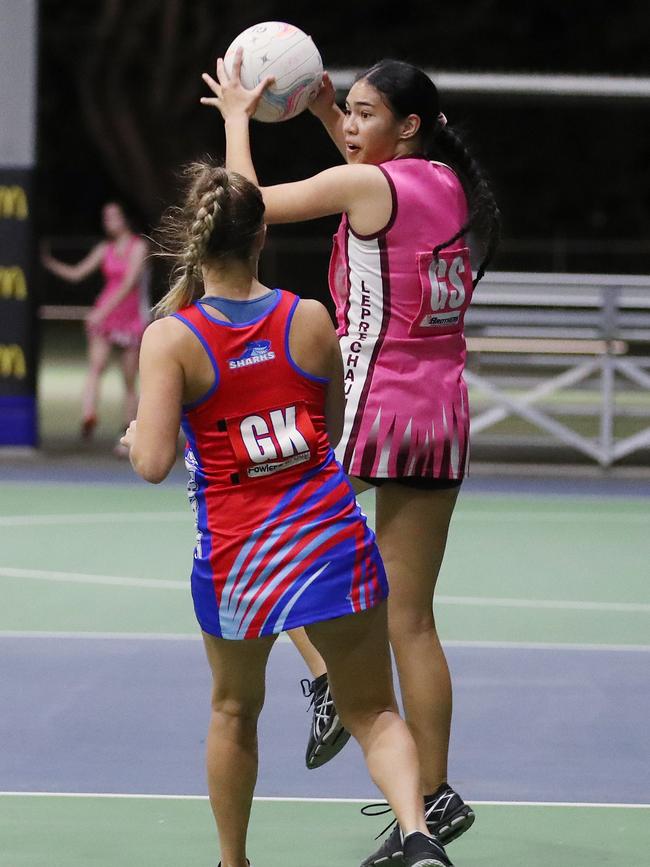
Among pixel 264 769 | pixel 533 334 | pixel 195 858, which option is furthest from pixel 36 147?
pixel 195 858

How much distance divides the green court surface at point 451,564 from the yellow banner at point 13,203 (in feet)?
7.86

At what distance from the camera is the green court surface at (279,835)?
5.47 meters

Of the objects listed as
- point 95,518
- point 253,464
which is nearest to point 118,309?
point 95,518

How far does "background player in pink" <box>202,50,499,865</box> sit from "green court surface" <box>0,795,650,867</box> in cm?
30

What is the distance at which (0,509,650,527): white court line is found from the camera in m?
12.5

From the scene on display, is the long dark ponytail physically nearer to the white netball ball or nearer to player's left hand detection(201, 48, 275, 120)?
the white netball ball

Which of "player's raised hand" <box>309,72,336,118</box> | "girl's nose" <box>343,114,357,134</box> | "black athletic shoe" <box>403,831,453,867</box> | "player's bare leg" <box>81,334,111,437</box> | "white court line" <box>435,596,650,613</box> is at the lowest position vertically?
"player's bare leg" <box>81,334,111,437</box>

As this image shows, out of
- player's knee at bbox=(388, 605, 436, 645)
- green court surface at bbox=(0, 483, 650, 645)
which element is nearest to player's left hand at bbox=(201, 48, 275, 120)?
player's knee at bbox=(388, 605, 436, 645)

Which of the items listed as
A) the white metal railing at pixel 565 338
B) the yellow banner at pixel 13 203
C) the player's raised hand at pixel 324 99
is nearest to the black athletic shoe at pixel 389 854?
the player's raised hand at pixel 324 99

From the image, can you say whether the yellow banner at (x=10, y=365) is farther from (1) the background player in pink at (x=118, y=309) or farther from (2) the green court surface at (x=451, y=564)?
(1) the background player in pink at (x=118, y=309)

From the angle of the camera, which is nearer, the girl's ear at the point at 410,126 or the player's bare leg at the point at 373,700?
the player's bare leg at the point at 373,700

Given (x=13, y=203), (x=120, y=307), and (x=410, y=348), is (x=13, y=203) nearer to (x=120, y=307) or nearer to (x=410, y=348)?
(x=120, y=307)

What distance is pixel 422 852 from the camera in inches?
185

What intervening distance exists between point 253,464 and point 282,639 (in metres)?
4.14
